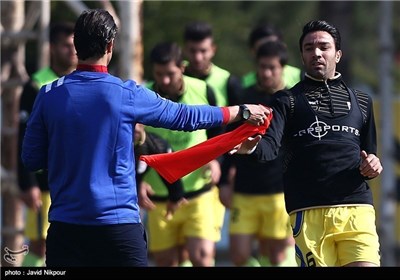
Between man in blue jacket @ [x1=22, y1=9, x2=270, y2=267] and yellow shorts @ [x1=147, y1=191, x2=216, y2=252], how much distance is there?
4.06m

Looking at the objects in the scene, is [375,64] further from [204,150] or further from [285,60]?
[204,150]

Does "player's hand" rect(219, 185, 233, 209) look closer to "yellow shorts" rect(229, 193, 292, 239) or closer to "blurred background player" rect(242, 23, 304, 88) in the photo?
"yellow shorts" rect(229, 193, 292, 239)

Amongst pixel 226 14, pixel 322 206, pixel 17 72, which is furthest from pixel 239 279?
pixel 226 14

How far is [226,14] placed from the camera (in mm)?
21375

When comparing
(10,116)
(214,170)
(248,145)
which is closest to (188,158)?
(248,145)

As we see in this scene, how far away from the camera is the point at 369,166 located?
8.40m

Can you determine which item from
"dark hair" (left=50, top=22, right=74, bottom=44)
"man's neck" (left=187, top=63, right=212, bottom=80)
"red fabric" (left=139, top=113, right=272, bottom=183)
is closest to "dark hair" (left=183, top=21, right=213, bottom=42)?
"man's neck" (left=187, top=63, right=212, bottom=80)

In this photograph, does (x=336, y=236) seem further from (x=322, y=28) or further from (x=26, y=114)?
(x=26, y=114)

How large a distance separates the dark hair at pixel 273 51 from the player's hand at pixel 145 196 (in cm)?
174

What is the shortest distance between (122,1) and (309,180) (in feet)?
16.0

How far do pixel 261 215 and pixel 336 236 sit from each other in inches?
168

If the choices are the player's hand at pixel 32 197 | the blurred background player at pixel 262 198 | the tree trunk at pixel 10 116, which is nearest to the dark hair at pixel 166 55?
the blurred background player at pixel 262 198

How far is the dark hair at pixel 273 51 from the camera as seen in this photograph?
1215 cm

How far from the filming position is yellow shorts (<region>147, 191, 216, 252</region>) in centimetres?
1194
